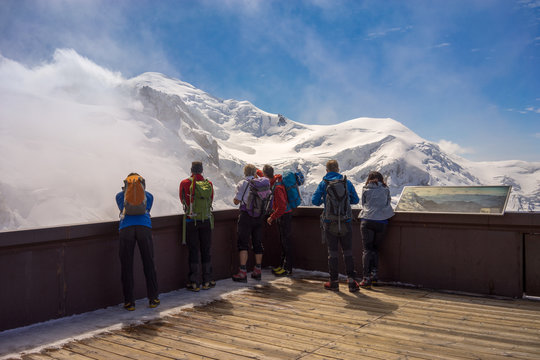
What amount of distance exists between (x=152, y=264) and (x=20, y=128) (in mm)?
75261

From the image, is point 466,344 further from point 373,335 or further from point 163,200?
point 163,200

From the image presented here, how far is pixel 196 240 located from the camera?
263 inches

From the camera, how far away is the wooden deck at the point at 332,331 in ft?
13.2

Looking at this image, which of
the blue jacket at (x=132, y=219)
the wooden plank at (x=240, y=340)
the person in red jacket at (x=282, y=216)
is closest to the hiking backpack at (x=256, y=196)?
the person in red jacket at (x=282, y=216)

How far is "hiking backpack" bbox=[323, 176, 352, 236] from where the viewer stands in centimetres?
651

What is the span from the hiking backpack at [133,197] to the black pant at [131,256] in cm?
23

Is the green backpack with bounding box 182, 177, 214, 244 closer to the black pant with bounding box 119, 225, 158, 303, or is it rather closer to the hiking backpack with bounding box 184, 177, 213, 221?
the hiking backpack with bounding box 184, 177, 213, 221

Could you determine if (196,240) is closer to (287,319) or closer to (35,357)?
(287,319)

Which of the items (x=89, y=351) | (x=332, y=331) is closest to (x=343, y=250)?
(x=332, y=331)

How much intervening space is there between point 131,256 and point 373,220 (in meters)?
3.77

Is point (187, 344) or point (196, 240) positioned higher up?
point (196, 240)

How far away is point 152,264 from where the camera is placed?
573 centimetres

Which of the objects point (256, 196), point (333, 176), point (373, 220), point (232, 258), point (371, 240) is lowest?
point (232, 258)

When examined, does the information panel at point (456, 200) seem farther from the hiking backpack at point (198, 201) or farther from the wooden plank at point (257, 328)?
the wooden plank at point (257, 328)
